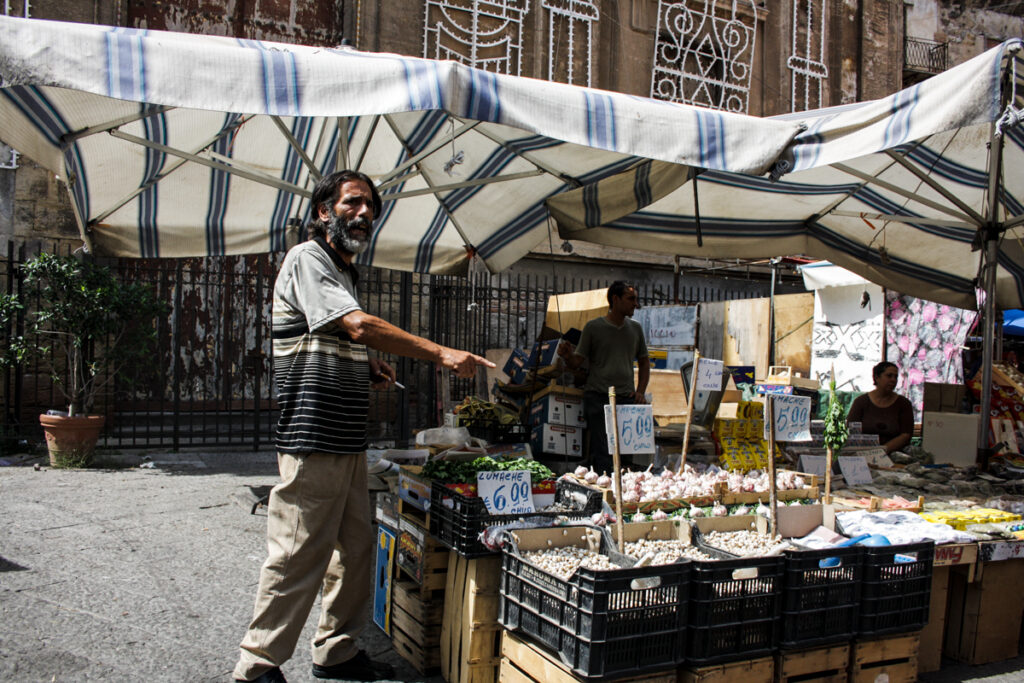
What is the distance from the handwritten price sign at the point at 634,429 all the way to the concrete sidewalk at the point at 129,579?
59.0 inches

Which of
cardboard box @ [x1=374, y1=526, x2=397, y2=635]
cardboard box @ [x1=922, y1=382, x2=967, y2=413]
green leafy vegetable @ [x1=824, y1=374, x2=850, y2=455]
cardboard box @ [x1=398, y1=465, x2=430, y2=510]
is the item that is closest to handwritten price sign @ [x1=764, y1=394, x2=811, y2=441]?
green leafy vegetable @ [x1=824, y1=374, x2=850, y2=455]

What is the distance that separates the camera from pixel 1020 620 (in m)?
3.98

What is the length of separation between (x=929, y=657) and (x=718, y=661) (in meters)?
1.70

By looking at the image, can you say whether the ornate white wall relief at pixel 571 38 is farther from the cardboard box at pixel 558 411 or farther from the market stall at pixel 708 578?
the market stall at pixel 708 578

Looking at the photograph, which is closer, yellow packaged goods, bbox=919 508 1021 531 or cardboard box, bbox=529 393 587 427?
yellow packaged goods, bbox=919 508 1021 531

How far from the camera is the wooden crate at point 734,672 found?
2.69 meters

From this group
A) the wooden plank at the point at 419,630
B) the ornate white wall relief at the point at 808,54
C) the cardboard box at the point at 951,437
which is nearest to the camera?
the wooden plank at the point at 419,630

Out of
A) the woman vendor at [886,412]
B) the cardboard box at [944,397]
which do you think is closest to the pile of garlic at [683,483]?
the woman vendor at [886,412]

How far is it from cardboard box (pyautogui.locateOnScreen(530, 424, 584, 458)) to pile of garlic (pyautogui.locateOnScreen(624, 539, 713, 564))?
9.49 feet

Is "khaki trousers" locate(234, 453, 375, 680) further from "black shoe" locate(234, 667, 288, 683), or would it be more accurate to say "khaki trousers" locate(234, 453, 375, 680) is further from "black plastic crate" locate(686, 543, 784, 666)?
"black plastic crate" locate(686, 543, 784, 666)

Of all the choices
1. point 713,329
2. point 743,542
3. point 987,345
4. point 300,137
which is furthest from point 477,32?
point 743,542

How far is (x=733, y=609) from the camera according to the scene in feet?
9.17

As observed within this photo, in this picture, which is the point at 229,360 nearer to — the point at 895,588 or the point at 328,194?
the point at 328,194

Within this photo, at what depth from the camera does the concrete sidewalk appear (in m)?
3.40
